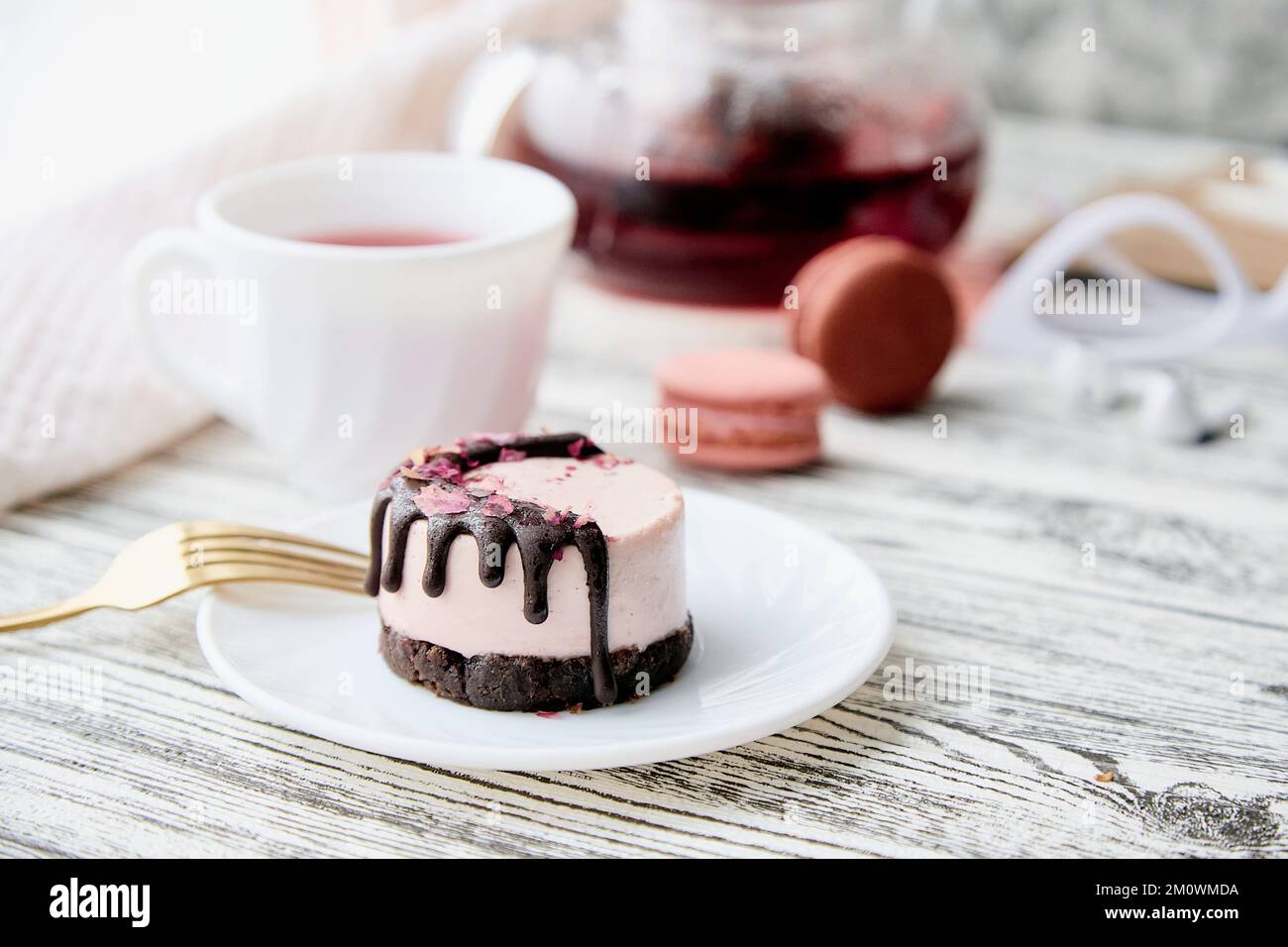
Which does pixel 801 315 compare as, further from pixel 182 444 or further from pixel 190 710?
pixel 190 710

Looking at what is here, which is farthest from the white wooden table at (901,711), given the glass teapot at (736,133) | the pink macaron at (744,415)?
the glass teapot at (736,133)

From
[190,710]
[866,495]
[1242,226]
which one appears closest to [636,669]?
[190,710]

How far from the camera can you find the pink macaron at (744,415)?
1.07 metres

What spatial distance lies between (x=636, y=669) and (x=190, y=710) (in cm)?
25

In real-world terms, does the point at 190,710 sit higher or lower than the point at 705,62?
lower

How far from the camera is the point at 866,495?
106 cm

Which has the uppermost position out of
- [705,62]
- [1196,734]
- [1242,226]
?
[705,62]

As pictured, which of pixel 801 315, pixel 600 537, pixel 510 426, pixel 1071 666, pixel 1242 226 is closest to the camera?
pixel 600 537

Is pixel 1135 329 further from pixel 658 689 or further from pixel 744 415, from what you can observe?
pixel 658 689

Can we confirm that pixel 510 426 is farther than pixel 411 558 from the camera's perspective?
Yes

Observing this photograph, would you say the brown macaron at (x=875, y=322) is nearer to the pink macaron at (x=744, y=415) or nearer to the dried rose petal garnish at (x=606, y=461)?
the pink macaron at (x=744, y=415)

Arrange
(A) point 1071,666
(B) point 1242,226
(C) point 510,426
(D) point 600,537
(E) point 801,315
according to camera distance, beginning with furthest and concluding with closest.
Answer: (B) point 1242,226
(E) point 801,315
(C) point 510,426
(A) point 1071,666
(D) point 600,537

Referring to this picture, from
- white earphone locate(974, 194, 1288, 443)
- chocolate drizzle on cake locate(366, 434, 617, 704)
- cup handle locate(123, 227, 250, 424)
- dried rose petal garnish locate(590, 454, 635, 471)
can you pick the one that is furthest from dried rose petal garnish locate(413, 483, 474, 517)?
white earphone locate(974, 194, 1288, 443)

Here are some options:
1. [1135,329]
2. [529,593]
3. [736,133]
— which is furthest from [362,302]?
[1135,329]
